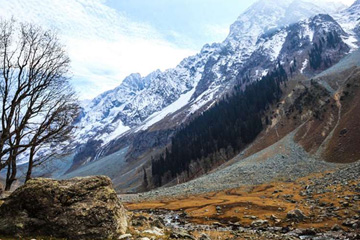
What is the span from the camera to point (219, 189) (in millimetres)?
75438

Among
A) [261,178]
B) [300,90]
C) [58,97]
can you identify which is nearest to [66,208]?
[58,97]

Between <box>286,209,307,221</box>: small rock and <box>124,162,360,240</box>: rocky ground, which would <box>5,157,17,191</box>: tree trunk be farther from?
<box>286,209,307,221</box>: small rock

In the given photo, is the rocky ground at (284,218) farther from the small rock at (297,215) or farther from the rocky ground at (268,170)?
the rocky ground at (268,170)

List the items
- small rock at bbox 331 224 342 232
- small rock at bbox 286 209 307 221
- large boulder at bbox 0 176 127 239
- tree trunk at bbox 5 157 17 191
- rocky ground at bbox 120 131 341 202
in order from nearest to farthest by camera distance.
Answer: large boulder at bbox 0 176 127 239
tree trunk at bbox 5 157 17 191
small rock at bbox 331 224 342 232
small rock at bbox 286 209 307 221
rocky ground at bbox 120 131 341 202

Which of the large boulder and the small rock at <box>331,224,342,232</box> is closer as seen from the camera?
the large boulder

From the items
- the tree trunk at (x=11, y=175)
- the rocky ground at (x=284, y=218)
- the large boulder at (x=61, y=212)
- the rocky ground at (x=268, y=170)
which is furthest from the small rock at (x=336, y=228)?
the rocky ground at (x=268, y=170)

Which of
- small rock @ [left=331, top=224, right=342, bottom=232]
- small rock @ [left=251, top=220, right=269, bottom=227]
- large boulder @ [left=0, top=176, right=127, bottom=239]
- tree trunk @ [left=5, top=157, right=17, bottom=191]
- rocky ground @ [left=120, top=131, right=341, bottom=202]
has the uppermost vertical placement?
tree trunk @ [left=5, top=157, right=17, bottom=191]

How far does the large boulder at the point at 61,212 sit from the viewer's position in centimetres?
1164

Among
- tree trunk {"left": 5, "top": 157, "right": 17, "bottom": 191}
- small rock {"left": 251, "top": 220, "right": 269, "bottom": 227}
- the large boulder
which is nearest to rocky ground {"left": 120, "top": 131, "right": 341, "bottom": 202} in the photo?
small rock {"left": 251, "top": 220, "right": 269, "bottom": 227}

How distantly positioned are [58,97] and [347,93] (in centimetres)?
11800

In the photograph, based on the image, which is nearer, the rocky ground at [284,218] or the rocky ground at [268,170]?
the rocky ground at [284,218]

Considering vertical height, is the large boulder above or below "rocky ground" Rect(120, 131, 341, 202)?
above

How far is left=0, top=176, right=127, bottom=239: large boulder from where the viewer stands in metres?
11.6

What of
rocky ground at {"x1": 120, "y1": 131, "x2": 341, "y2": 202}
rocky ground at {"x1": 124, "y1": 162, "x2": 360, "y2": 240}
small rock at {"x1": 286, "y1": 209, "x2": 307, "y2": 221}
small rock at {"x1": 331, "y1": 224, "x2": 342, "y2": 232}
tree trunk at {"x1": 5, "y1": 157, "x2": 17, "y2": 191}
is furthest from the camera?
rocky ground at {"x1": 120, "y1": 131, "x2": 341, "y2": 202}
